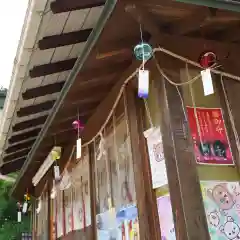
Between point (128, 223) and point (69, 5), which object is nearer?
point (69, 5)

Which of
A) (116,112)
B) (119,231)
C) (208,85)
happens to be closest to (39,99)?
(116,112)

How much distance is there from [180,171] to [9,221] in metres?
9.84

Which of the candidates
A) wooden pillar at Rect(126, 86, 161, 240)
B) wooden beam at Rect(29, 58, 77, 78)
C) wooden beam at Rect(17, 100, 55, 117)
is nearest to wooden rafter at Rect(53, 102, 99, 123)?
wooden beam at Rect(29, 58, 77, 78)

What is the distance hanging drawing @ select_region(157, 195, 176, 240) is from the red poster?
40cm

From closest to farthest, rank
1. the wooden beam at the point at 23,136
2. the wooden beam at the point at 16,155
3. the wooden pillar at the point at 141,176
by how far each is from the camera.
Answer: the wooden pillar at the point at 141,176 → the wooden beam at the point at 23,136 → the wooden beam at the point at 16,155

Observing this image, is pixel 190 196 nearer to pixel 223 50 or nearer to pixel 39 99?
pixel 223 50

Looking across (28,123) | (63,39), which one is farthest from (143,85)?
(28,123)

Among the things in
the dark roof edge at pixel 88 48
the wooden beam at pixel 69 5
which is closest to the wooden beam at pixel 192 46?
the dark roof edge at pixel 88 48

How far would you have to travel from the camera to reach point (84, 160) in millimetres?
4863

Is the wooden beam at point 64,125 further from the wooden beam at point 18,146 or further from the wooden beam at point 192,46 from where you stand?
the wooden beam at point 18,146

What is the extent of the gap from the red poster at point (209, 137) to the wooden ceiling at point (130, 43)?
454mm

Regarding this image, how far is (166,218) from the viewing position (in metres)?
2.68

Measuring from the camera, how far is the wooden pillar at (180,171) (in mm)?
2359

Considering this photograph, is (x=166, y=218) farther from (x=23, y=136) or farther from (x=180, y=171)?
(x=23, y=136)
